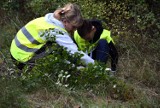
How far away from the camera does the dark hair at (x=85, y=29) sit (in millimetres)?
4979

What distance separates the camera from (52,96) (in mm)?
4129

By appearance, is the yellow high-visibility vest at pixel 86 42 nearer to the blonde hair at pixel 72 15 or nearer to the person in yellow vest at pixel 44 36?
the person in yellow vest at pixel 44 36

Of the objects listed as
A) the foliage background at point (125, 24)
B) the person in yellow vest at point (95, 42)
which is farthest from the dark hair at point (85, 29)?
the foliage background at point (125, 24)

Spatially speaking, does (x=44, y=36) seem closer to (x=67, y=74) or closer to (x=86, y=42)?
(x=67, y=74)

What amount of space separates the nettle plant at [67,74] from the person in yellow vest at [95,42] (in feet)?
2.13

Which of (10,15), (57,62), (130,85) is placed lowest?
(10,15)

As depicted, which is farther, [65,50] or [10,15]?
[10,15]

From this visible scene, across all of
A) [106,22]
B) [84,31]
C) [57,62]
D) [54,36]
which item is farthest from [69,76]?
[106,22]

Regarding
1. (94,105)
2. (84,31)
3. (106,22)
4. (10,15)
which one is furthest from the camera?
(10,15)

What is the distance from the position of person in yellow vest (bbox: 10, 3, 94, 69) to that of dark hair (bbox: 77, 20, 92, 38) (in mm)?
245

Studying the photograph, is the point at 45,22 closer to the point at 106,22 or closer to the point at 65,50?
the point at 65,50

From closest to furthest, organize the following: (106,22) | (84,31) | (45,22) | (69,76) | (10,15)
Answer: (69,76) < (45,22) < (84,31) < (106,22) < (10,15)

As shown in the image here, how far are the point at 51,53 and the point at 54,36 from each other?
177 mm

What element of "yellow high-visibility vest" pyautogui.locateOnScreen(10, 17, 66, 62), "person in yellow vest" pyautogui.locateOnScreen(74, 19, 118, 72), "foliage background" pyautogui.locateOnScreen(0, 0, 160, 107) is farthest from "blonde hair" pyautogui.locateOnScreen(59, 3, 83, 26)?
"foliage background" pyautogui.locateOnScreen(0, 0, 160, 107)
